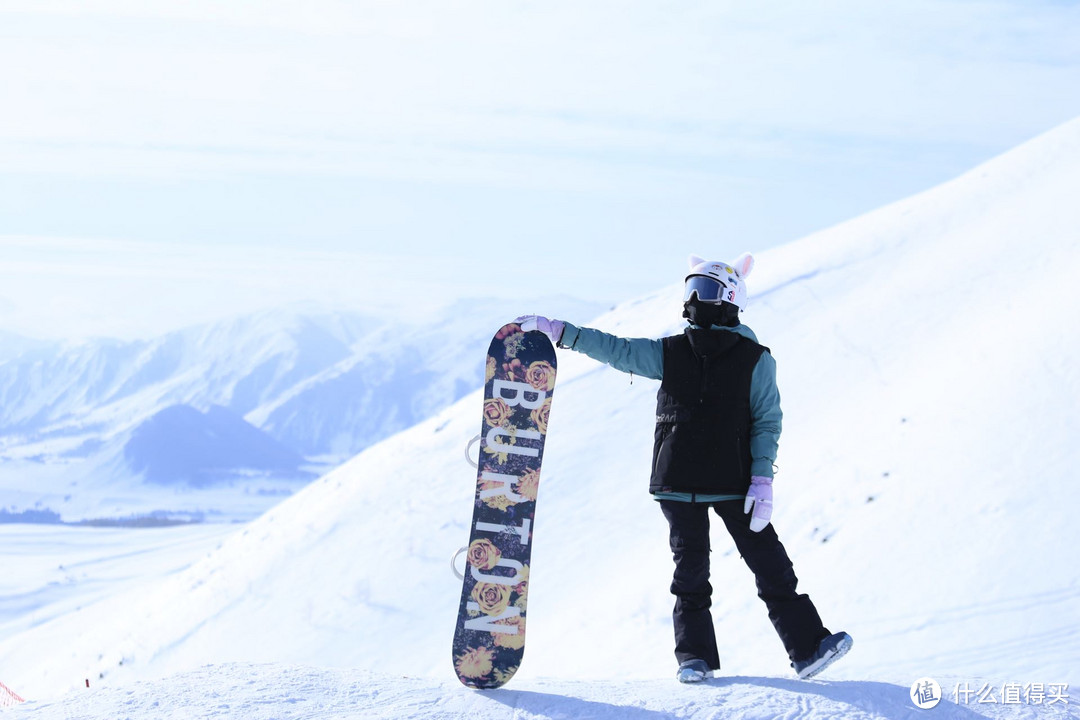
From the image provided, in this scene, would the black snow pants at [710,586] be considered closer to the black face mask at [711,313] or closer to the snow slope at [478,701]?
the snow slope at [478,701]

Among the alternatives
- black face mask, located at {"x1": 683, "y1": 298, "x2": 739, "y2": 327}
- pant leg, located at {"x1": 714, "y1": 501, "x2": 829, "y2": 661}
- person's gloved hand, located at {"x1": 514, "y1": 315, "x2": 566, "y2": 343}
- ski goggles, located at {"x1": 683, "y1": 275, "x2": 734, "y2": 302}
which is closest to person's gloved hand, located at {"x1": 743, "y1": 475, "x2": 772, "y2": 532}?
pant leg, located at {"x1": 714, "y1": 501, "x2": 829, "y2": 661}

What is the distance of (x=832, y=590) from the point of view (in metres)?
9.84

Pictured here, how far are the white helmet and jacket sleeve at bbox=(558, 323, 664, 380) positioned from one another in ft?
1.25

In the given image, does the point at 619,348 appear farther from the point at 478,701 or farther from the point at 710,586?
the point at 478,701

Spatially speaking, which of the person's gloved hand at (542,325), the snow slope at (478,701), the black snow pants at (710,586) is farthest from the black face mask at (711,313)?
the snow slope at (478,701)

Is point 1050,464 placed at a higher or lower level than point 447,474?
lower

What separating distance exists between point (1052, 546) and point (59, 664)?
52.6ft

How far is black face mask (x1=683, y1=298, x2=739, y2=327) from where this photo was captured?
18.0 feet

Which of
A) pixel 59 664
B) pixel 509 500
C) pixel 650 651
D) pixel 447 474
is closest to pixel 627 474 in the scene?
pixel 447 474

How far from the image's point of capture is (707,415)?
17.4ft

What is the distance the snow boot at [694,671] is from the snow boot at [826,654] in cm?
53

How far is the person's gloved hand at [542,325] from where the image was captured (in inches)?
216

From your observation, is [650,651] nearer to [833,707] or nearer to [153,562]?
[833,707]

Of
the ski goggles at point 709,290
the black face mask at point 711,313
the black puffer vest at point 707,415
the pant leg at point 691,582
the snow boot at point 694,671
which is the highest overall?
the ski goggles at point 709,290
